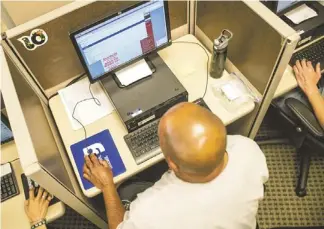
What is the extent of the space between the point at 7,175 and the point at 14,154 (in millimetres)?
104

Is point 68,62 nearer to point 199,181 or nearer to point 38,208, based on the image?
point 38,208

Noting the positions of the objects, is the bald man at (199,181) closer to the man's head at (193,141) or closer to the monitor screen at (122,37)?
the man's head at (193,141)

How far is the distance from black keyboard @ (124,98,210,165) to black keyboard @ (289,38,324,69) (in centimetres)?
77

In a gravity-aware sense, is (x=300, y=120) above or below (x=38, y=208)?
below

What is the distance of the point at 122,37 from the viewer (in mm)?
1279

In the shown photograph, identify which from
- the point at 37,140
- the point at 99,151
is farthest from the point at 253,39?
the point at 37,140

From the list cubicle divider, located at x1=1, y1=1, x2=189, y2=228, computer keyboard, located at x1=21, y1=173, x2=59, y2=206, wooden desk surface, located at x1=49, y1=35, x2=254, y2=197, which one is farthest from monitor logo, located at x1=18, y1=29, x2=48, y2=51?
computer keyboard, located at x1=21, y1=173, x2=59, y2=206

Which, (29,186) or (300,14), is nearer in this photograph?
(29,186)

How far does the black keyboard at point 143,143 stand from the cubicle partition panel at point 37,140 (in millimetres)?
282

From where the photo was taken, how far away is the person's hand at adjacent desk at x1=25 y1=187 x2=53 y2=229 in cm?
131

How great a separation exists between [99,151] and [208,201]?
1.85ft

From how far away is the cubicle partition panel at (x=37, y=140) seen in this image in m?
1.01

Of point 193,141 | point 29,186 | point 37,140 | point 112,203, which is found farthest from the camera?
point 29,186

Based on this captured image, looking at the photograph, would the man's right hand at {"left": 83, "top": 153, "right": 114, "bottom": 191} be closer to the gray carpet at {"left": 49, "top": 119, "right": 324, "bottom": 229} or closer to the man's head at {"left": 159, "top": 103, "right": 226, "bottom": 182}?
the man's head at {"left": 159, "top": 103, "right": 226, "bottom": 182}
